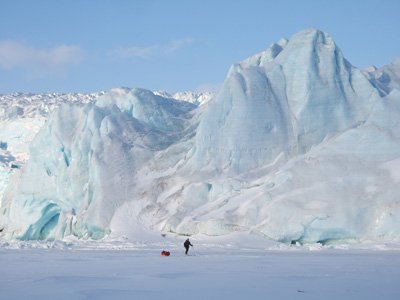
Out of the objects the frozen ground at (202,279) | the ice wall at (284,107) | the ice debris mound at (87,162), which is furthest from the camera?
the ice debris mound at (87,162)

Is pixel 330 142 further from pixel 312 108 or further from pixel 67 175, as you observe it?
pixel 67 175

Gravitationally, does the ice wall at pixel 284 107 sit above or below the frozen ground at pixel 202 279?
above

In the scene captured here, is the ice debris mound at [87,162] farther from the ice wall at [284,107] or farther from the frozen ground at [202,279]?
the frozen ground at [202,279]

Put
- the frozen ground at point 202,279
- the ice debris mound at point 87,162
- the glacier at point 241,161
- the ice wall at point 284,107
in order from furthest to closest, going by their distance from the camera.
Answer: the ice debris mound at point 87,162, the ice wall at point 284,107, the glacier at point 241,161, the frozen ground at point 202,279

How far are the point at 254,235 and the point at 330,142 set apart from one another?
254 inches

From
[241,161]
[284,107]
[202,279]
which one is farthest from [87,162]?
[202,279]

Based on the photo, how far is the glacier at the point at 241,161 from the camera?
27.2 metres

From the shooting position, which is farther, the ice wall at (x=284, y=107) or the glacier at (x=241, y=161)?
the ice wall at (x=284, y=107)

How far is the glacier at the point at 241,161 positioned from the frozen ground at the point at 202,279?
33.0 ft

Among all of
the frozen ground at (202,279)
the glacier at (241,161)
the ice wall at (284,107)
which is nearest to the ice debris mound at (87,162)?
the glacier at (241,161)

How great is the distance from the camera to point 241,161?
108 ft

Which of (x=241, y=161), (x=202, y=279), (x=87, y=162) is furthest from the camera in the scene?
(x=87, y=162)

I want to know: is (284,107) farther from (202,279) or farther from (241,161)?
(202,279)

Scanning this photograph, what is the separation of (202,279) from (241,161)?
21.0 meters
